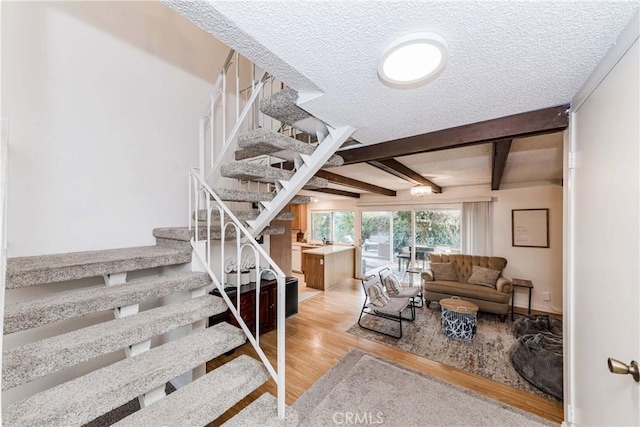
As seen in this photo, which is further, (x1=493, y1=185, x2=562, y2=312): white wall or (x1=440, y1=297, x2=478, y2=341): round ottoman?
(x1=493, y1=185, x2=562, y2=312): white wall

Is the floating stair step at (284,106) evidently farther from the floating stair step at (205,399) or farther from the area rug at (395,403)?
the area rug at (395,403)

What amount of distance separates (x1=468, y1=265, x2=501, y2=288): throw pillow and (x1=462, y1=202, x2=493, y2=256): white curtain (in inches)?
22.6

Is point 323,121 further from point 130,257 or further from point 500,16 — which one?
point 130,257

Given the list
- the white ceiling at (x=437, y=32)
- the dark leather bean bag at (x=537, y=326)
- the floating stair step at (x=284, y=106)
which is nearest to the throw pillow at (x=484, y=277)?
the dark leather bean bag at (x=537, y=326)

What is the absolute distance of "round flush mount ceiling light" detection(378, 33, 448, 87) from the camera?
34.9 inches

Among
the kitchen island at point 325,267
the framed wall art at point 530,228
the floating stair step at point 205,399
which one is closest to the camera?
the floating stair step at point 205,399

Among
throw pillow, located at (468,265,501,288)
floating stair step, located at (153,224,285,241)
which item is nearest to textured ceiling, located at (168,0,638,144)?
floating stair step, located at (153,224,285,241)

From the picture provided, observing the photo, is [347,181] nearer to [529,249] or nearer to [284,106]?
[284,106]

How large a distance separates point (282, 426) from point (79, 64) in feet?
10.1

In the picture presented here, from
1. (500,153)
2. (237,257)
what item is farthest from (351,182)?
(237,257)

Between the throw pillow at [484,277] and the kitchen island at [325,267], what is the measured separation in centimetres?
263

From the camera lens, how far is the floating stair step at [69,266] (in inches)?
54.0

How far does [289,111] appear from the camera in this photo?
4.79 ft

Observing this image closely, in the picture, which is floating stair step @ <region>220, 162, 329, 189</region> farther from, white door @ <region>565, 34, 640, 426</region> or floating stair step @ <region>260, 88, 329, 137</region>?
white door @ <region>565, 34, 640, 426</region>
